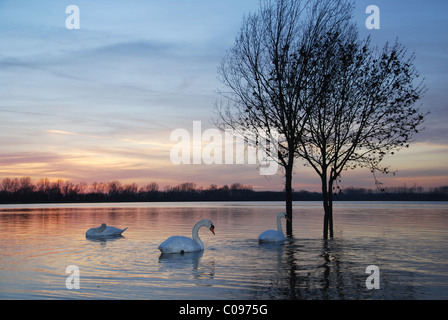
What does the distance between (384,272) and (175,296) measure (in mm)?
6415

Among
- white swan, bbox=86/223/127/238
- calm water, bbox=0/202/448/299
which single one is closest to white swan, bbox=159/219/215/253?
calm water, bbox=0/202/448/299

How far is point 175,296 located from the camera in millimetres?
10039

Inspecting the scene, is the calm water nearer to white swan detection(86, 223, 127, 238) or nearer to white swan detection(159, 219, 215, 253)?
white swan detection(159, 219, 215, 253)

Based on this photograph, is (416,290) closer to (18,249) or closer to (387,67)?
(387,67)

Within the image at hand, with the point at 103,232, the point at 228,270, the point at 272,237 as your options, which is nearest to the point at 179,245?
the point at 228,270

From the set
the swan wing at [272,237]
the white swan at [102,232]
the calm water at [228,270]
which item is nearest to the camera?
the calm water at [228,270]

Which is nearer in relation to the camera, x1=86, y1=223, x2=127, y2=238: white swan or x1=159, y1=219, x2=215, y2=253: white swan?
x1=159, y1=219, x2=215, y2=253: white swan

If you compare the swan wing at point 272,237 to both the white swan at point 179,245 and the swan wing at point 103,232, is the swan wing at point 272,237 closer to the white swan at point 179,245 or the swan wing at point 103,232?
the white swan at point 179,245

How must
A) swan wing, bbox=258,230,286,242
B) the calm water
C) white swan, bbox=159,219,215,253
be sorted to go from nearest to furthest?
1. the calm water
2. white swan, bbox=159,219,215,253
3. swan wing, bbox=258,230,286,242

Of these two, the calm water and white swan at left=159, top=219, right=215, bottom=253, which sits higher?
white swan at left=159, top=219, right=215, bottom=253

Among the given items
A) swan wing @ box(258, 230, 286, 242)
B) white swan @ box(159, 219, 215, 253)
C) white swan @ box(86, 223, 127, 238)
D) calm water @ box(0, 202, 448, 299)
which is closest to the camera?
calm water @ box(0, 202, 448, 299)

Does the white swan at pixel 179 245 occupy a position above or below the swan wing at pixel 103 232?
above

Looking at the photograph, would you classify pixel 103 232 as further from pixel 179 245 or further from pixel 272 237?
pixel 272 237

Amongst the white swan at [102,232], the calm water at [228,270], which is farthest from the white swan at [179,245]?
the white swan at [102,232]
